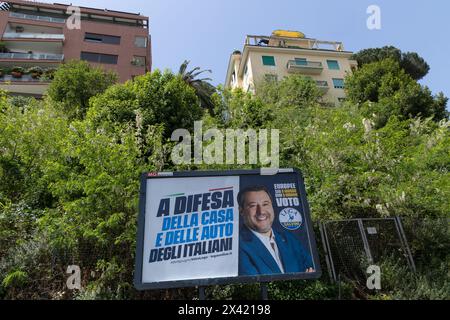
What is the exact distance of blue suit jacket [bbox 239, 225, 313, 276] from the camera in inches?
185

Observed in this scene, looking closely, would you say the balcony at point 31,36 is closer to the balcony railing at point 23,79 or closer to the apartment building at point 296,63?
the balcony railing at point 23,79

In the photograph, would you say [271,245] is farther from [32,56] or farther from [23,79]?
[32,56]

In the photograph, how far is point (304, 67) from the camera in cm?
A: 2961

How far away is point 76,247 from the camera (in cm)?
636

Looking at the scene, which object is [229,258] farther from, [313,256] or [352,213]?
[352,213]

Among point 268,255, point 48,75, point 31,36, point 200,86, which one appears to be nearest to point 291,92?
point 200,86

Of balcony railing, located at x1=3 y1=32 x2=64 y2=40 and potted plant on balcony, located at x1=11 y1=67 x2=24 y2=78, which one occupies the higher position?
balcony railing, located at x1=3 y1=32 x2=64 y2=40

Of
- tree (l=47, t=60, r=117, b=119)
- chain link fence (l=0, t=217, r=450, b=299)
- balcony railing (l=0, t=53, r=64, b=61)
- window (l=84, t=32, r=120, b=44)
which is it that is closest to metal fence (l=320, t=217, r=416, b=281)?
chain link fence (l=0, t=217, r=450, b=299)

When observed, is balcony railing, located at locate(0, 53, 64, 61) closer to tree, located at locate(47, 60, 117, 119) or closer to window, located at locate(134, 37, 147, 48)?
window, located at locate(134, 37, 147, 48)

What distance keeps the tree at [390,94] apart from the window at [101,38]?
906 inches

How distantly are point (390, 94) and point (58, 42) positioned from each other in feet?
94.8

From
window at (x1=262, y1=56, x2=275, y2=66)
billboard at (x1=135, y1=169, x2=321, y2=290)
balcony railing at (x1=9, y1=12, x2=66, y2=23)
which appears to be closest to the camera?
billboard at (x1=135, y1=169, x2=321, y2=290)

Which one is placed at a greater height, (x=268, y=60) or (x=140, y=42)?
(x=140, y=42)
